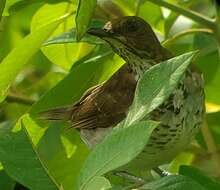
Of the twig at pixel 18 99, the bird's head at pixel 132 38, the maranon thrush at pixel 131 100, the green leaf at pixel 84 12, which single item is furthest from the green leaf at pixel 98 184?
the twig at pixel 18 99

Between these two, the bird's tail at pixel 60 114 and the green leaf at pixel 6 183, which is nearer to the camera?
the green leaf at pixel 6 183

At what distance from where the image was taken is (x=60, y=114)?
3.14 metres

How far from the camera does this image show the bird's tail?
2.93 m

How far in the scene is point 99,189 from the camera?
1.50 meters

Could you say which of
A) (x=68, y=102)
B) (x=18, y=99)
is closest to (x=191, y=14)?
(x=68, y=102)

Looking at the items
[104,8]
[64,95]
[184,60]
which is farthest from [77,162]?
[184,60]

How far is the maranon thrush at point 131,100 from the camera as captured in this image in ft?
9.23

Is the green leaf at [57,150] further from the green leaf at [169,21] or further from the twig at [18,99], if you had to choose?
the green leaf at [169,21]

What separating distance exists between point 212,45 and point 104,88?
0.48 metres

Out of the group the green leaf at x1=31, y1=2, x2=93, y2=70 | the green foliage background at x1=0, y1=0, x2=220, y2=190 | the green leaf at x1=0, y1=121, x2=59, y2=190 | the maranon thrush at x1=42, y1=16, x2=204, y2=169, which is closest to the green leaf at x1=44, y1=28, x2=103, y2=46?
the green foliage background at x1=0, y1=0, x2=220, y2=190

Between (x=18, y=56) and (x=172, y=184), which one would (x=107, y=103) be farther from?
(x=172, y=184)

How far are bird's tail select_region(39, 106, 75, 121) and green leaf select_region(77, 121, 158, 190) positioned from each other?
4.40ft

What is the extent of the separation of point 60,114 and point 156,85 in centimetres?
155

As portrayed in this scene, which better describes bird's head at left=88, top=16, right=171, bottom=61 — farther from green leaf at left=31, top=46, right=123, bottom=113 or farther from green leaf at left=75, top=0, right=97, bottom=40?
green leaf at left=75, top=0, right=97, bottom=40
